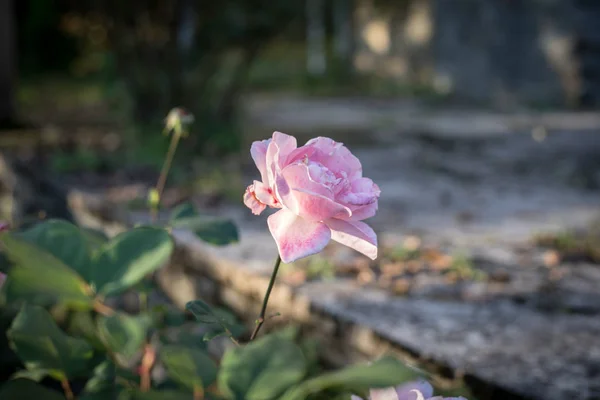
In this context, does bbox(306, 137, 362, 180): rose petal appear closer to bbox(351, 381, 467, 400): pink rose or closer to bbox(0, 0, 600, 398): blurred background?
bbox(351, 381, 467, 400): pink rose

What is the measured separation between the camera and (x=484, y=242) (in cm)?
266

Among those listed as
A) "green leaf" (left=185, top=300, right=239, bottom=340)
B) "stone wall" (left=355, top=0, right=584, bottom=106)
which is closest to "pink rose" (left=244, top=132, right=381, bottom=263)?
"green leaf" (left=185, top=300, right=239, bottom=340)

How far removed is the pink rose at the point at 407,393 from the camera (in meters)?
0.66

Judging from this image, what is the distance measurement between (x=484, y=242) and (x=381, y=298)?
0.81 meters

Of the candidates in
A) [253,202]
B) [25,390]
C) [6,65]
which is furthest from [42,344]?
[6,65]

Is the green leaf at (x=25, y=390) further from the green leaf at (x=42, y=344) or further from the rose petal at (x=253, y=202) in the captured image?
the rose petal at (x=253, y=202)

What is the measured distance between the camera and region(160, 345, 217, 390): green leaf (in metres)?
0.71

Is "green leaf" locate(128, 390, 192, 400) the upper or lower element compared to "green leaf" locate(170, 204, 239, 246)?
lower

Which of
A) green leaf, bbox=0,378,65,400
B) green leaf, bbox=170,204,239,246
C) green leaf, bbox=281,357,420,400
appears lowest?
green leaf, bbox=0,378,65,400

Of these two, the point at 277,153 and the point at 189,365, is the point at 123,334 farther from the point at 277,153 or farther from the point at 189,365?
the point at 277,153

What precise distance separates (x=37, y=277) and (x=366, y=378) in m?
0.42

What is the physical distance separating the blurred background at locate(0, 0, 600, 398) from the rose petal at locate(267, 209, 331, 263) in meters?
0.71

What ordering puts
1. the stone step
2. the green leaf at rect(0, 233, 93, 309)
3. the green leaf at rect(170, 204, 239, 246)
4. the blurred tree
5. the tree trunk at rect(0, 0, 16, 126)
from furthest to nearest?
1. the tree trunk at rect(0, 0, 16, 126)
2. the blurred tree
3. the stone step
4. the green leaf at rect(170, 204, 239, 246)
5. the green leaf at rect(0, 233, 93, 309)

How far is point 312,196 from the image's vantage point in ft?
2.24
